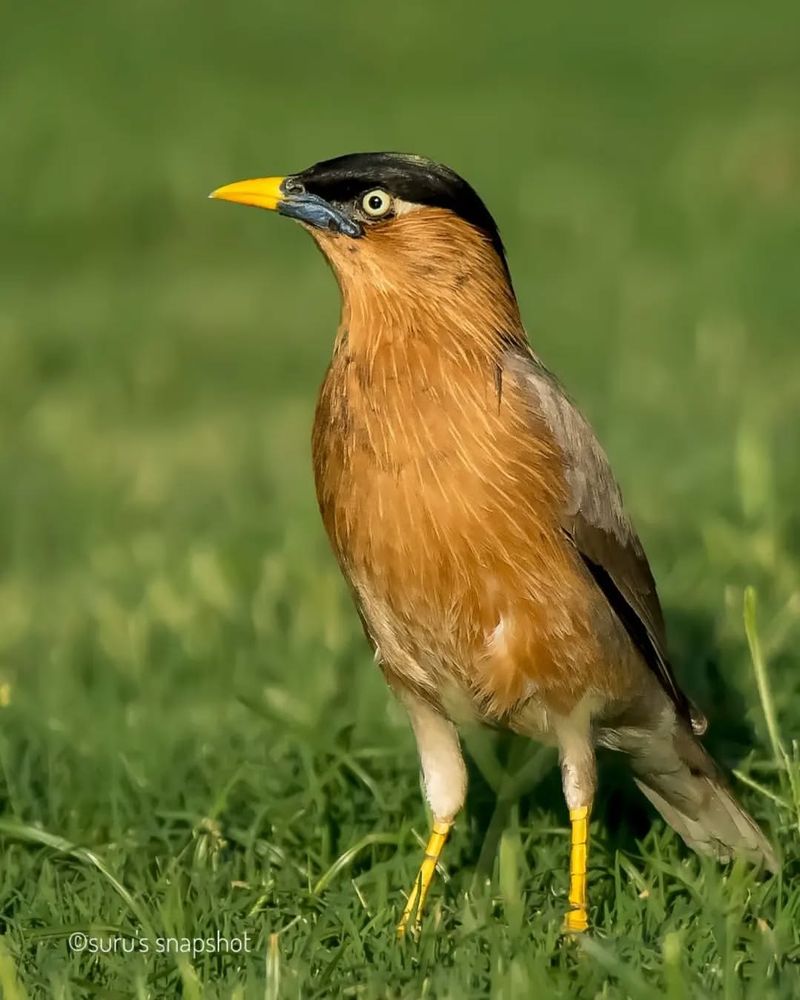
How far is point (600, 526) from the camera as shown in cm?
506

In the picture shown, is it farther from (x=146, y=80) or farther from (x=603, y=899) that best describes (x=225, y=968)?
(x=146, y=80)

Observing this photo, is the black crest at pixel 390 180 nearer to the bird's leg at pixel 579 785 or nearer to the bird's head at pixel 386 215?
the bird's head at pixel 386 215

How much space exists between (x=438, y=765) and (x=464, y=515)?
33.3 inches

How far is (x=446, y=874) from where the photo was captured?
5254mm

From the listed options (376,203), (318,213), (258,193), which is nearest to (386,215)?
(376,203)

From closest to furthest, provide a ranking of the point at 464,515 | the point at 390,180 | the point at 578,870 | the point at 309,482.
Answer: the point at 464,515 < the point at 578,870 < the point at 390,180 < the point at 309,482

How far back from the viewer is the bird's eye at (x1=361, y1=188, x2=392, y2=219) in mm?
5039

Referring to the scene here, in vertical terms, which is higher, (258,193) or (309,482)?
(258,193)

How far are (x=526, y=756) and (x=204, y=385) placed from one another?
6.17 meters

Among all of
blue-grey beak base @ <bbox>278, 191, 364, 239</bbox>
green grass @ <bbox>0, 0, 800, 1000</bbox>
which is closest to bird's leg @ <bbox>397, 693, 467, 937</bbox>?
green grass @ <bbox>0, 0, 800, 1000</bbox>

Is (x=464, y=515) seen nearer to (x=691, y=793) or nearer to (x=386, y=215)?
(x=386, y=215)

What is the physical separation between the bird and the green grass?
0.65ft

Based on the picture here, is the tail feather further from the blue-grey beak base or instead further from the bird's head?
the blue-grey beak base

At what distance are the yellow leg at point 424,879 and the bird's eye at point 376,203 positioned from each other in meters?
1.64
